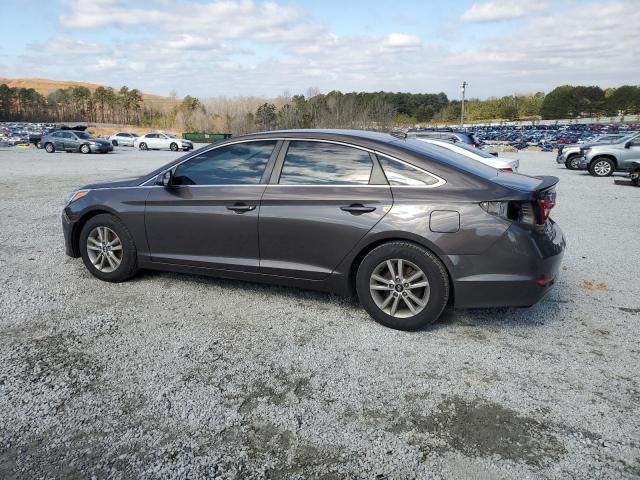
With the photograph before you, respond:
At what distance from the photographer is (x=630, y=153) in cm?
1784

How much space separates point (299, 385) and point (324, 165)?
6.50ft

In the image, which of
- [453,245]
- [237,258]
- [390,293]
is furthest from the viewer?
[237,258]

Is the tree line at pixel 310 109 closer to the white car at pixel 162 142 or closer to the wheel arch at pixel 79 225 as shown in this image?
the white car at pixel 162 142

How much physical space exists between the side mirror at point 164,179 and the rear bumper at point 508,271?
9.34 feet

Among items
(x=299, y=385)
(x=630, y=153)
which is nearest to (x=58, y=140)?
(x=630, y=153)

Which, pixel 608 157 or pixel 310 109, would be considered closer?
pixel 608 157

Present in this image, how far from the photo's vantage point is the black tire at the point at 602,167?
59.9ft

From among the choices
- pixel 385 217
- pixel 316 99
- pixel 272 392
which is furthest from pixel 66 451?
pixel 316 99

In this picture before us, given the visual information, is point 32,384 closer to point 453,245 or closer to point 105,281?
point 105,281

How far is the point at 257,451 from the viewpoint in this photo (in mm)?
2682

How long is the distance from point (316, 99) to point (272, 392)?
261 ft

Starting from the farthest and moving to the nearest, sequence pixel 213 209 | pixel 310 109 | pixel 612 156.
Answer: pixel 310 109 < pixel 612 156 < pixel 213 209

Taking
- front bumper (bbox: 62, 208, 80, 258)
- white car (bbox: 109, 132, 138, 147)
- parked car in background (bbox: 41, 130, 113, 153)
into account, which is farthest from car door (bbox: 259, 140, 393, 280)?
white car (bbox: 109, 132, 138, 147)

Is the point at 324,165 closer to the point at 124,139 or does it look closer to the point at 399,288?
the point at 399,288
